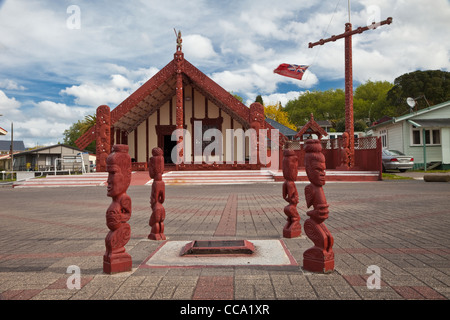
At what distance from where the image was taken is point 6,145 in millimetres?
77875

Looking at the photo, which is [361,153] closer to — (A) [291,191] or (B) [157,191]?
(A) [291,191]

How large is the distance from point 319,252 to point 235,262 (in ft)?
2.89

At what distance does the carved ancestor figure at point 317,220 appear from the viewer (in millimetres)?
3062

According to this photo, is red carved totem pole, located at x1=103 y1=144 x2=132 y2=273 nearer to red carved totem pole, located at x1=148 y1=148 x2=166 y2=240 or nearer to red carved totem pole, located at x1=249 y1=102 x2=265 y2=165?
red carved totem pole, located at x1=148 y1=148 x2=166 y2=240

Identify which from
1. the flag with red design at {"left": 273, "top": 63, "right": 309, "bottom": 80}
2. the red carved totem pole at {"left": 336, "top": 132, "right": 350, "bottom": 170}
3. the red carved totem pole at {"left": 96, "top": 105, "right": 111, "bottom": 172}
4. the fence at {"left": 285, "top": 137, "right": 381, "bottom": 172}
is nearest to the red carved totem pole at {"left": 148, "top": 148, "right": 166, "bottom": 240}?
the fence at {"left": 285, "top": 137, "right": 381, "bottom": 172}

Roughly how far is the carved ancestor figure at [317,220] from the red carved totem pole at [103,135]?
56.7 feet

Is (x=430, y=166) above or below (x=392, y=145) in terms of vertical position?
below

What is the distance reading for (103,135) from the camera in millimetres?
18812

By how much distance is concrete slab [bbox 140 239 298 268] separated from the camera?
3389mm

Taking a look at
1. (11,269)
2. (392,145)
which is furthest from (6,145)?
(11,269)

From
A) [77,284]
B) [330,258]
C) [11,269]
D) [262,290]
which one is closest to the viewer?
[262,290]

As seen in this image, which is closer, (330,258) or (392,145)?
(330,258)
